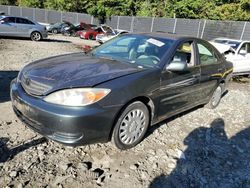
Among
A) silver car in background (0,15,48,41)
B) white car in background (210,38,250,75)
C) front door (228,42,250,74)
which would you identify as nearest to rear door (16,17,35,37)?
silver car in background (0,15,48,41)

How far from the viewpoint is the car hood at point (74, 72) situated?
10.7ft

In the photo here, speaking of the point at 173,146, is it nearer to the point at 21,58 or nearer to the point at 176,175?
the point at 176,175

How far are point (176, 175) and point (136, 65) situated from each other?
1.62 metres

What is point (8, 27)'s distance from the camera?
16.0 m

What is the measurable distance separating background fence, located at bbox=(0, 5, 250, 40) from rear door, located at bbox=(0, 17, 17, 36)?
14.5 metres

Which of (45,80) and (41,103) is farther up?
(45,80)

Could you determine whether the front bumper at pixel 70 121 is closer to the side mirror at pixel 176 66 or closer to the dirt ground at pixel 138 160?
the dirt ground at pixel 138 160

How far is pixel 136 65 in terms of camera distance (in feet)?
13.0

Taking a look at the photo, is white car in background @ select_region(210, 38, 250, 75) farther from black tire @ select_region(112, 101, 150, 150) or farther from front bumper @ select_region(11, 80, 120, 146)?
front bumper @ select_region(11, 80, 120, 146)

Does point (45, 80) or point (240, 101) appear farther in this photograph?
point (240, 101)

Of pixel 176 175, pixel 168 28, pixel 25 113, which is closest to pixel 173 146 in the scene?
pixel 176 175

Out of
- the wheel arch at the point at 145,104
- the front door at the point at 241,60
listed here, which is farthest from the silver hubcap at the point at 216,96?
the front door at the point at 241,60

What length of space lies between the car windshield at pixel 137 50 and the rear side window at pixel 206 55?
35.0 inches

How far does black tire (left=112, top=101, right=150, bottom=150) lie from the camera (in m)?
3.54
